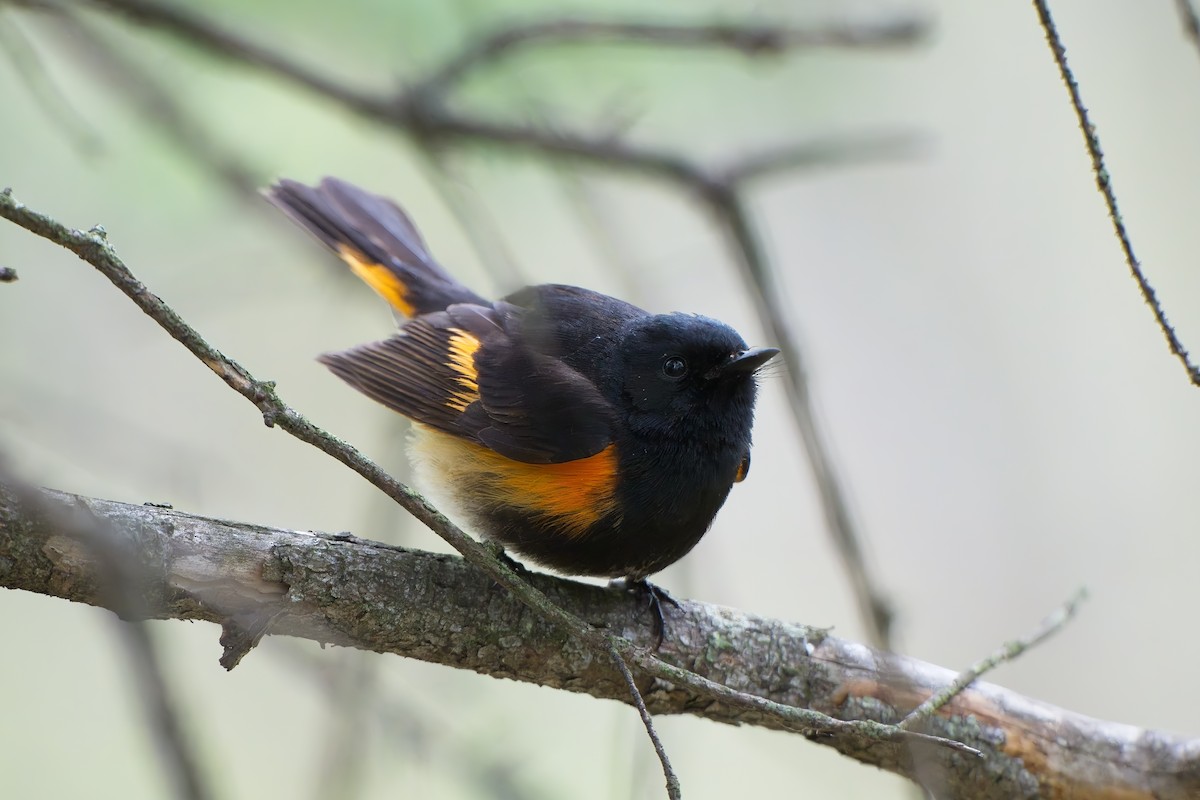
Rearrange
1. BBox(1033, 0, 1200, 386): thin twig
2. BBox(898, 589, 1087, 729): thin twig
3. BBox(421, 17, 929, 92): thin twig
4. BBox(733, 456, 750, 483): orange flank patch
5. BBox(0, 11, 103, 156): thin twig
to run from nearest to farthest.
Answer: BBox(1033, 0, 1200, 386): thin twig < BBox(898, 589, 1087, 729): thin twig < BBox(0, 11, 103, 156): thin twig < BBox(733, 456, 750, 483): orange flank patch < BBox(421, 17, 929, 92): thin twig

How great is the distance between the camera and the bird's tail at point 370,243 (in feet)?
10.8

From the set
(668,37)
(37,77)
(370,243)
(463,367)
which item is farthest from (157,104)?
(668,37)

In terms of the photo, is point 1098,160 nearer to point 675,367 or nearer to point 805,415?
point 805,415

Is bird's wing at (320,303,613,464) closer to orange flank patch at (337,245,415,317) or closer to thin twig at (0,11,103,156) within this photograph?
orange flank patch at (337,245,415,317)

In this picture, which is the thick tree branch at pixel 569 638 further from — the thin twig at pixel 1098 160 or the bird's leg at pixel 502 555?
the thin twig at pixel 1098 160

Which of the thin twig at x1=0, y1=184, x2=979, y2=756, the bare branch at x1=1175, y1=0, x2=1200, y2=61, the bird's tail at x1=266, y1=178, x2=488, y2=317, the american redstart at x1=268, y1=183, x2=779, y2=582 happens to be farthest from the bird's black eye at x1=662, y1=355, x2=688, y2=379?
the bare branch at x1=1175, y1=0, x2=1200, y2=61

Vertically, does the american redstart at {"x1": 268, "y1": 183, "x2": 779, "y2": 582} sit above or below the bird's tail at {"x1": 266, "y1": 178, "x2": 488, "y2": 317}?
below

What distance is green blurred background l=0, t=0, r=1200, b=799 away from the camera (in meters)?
3.57

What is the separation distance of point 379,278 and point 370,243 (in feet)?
0.39

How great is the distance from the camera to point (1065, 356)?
208 inches

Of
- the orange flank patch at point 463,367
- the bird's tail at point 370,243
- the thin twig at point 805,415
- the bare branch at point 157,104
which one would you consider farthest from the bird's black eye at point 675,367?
the bare branch at point 157,104

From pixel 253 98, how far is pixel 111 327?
117 cm

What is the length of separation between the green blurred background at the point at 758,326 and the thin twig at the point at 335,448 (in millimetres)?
1409

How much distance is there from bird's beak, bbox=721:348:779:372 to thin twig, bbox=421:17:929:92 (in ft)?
3.15
